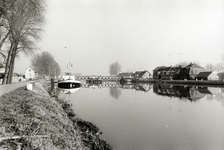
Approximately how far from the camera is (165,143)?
8109 millimetres

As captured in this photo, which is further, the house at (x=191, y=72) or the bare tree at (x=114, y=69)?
the bare tree at (x=114, y=69)

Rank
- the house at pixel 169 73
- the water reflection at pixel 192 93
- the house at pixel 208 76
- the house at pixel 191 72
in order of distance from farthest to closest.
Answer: the house at pixel 169 73
the house at pixel 191 72
the house at pixel 208 76
the water reflection at pixel 192 93

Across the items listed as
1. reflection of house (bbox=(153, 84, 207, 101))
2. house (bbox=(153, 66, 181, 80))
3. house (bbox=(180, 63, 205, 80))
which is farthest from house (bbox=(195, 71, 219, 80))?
reflection of house (bbox=(153, 84, 207, 101))

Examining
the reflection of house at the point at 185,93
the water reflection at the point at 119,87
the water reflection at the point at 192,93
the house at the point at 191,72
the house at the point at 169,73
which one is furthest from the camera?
the house at the point at 169,73

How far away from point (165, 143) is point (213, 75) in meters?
57.4

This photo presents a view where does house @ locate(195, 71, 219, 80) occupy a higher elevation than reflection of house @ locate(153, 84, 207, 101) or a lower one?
higher

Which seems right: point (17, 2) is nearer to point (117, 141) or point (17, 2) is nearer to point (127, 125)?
point (117, 141)

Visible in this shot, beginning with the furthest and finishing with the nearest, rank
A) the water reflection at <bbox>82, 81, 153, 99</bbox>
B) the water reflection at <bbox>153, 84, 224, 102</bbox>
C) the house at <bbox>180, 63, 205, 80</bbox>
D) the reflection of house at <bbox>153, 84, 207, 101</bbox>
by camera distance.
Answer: the house at <bbox>180, 63, 205, 80</bbox> < the water reflection at <bbox>82, 81, 153, 99</bbox> < the reflection of house at <bbox>153, 84, 207, 101</bbox> < the water reflection at <bbox>153, 84, 224, 102</bbox>

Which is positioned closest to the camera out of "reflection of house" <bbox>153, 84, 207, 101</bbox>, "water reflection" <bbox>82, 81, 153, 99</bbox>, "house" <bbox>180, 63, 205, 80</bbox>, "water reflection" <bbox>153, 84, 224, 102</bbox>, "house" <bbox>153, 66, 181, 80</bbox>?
"water reflection" <bbox>153, 84, 224, 102</bbox>

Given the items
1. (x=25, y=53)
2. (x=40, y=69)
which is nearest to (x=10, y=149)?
(x=25, y=53)

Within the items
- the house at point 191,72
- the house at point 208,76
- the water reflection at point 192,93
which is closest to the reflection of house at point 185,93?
the water reflection at point 192,93

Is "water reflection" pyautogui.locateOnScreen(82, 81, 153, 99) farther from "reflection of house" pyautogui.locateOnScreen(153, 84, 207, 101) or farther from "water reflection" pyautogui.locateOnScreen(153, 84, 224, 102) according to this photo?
"water reflection" pyautogui.locateOnScreen(153, 84, 224, 102)

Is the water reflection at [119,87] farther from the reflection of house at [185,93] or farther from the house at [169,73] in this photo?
the house at [169,73]

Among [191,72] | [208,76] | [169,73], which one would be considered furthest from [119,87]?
[169,73]
